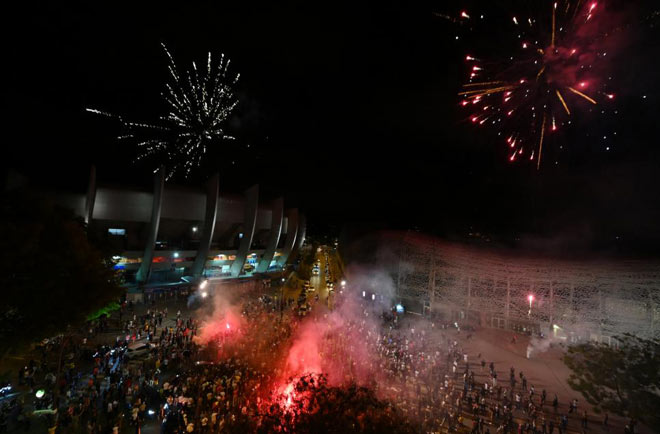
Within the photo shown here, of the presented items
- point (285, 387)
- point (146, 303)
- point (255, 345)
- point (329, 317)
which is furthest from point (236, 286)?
point (285, 387)

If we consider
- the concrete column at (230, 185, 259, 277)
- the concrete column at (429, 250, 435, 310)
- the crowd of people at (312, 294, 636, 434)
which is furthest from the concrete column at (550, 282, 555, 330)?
the concrete column at (230, 185, 259, 277)

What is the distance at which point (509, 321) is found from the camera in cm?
1912

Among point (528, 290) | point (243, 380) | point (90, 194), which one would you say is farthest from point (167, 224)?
point (528, 290)

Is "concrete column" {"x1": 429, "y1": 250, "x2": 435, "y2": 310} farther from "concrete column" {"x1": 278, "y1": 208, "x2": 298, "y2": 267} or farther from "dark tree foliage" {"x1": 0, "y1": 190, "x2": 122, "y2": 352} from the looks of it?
"concrete column" {"x1": 278, "y1": 208, "x2": 298, "y2": 267}

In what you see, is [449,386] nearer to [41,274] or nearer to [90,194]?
[41,274]

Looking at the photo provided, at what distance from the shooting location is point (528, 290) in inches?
667

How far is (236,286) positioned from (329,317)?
36.1 feet

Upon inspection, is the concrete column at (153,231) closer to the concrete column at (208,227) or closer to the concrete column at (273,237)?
the concrete column at (208,227)

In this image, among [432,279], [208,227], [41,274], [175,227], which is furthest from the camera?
[175,227]

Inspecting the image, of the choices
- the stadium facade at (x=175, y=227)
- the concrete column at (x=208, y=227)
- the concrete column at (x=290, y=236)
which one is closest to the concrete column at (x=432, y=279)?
the stadium facade at (x=175, y=227)

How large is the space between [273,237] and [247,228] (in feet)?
15.5

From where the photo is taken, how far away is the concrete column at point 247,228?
101 ft

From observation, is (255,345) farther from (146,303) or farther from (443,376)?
(146,303)

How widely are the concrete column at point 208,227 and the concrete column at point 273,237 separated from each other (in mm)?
8919
